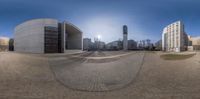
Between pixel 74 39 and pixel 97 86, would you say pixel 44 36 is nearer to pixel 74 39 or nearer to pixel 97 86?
pixel 74 39

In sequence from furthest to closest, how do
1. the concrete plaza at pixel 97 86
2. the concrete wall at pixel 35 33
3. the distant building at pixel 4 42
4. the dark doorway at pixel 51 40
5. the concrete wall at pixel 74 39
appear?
the distant building at pixel 4 42 → the concrete wall at pixel 74 39 → the dark doorway at pixel 51 40 → the concrete wall at pixel 35 33 → the concrete plaza at pixel 97 86

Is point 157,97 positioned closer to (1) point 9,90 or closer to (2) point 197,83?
(2) point 197,83

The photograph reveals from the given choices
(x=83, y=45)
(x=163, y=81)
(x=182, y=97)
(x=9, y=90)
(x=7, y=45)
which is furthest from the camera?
(x=7, y=45)

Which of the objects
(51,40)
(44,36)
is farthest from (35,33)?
(51,40)

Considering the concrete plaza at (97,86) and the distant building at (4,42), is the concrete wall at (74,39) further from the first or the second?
the concrete plaza at (97,86)

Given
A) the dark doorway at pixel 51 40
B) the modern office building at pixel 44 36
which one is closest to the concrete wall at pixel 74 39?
the modern office building at pixel 44 36

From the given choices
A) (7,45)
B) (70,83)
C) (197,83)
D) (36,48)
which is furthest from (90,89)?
(7,45)

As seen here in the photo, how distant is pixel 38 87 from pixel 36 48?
3277 centimetres

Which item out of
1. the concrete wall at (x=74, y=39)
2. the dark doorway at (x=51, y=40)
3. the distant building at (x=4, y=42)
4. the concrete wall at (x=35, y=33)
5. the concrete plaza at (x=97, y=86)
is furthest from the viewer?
the distant building at (x=4, y=42)

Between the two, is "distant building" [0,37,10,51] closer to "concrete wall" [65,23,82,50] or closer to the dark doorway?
"concrete wall" [65,23,82,50]

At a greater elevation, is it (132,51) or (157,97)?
(132,51)

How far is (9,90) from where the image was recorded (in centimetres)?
566

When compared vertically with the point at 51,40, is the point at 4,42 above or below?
above

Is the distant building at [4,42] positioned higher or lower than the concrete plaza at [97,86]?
higher
